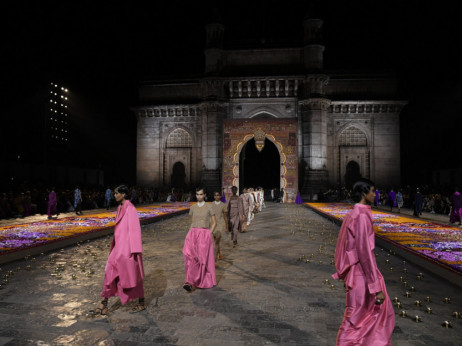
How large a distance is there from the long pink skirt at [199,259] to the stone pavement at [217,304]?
0.55 ft

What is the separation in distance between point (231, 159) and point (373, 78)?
1585cm

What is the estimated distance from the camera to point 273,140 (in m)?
28.1

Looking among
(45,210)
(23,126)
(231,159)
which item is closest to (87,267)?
(45,210)

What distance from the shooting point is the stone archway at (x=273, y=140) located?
2797 centimetres

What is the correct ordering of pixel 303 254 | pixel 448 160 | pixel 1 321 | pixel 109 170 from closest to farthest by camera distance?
pixel 1 321
pixel 303 254
pixel 448 160
pixel 109 170

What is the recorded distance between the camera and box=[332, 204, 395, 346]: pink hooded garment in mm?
2947

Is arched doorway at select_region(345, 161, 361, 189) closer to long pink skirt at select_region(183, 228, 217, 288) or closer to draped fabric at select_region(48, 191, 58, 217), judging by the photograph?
draped fabric at select_region(48, 191, 58, 217)

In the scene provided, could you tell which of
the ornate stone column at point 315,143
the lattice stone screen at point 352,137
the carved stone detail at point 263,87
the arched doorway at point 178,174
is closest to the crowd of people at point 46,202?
the arched doorway at point 178,174

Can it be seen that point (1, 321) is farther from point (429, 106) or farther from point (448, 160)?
point (429, 106)

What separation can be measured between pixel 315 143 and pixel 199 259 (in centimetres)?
2607

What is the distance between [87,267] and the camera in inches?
269

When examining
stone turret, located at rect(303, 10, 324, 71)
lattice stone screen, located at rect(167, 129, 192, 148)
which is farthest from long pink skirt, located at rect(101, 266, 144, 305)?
lattice stone screen, located at rect(167, 129, 192, 148)

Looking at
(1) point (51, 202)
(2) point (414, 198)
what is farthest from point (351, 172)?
(1) point (51, 202)

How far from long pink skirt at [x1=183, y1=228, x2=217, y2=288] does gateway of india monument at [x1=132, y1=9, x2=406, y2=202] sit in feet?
78.8
